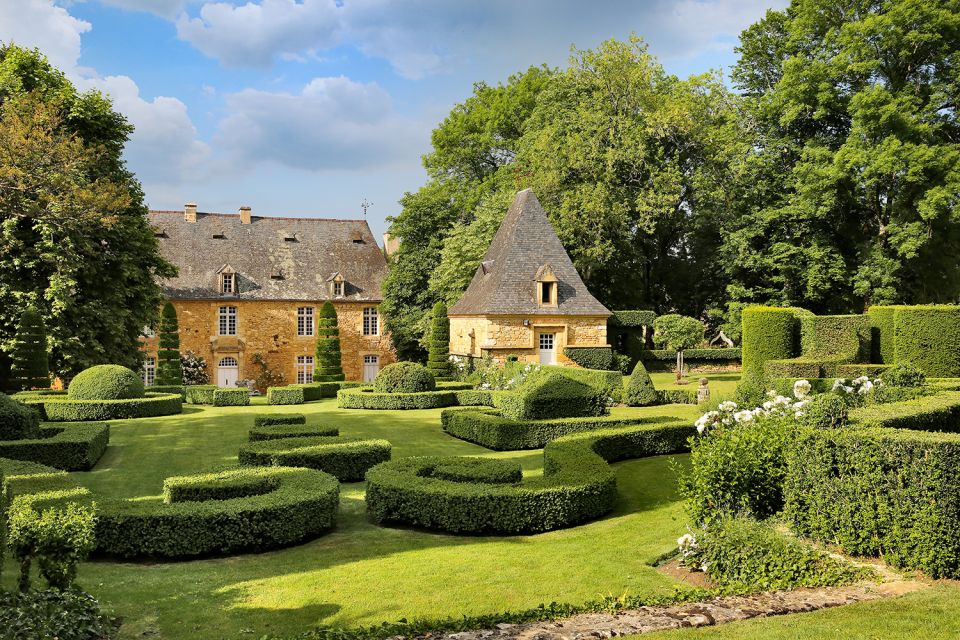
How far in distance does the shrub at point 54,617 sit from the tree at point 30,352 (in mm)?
21225

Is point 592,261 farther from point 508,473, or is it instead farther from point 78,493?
point 78,493

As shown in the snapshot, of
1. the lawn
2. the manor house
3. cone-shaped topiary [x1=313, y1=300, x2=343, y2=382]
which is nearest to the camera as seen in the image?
the lawn

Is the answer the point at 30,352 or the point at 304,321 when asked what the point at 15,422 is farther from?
the point at 304,321

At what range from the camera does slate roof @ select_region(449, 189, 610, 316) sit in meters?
32.6

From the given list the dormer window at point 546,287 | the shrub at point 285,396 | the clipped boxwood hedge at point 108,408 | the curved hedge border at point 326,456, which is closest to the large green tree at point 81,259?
the clipped boxwood hedge at point 108,408

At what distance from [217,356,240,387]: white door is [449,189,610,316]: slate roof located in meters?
16.7

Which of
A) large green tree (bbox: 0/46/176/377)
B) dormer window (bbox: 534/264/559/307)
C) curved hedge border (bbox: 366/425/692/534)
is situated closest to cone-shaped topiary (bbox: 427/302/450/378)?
dormer window (bbox: 534/264/559/307)

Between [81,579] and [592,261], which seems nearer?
A: [81,579]

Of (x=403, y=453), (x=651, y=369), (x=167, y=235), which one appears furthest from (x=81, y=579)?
(x=167, y=235)

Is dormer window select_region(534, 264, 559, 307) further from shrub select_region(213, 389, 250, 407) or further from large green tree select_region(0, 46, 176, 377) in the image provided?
large green tree select_region(0, 46, 176, 377)

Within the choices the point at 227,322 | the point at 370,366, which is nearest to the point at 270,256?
the point at 227,322

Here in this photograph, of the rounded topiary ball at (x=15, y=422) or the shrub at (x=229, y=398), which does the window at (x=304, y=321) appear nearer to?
the shrub at (x=229, y=398)

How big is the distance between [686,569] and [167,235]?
4278 cm

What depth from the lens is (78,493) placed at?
9.83 metres
